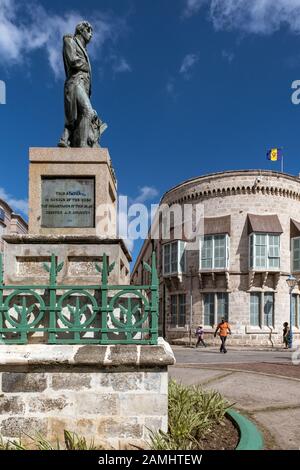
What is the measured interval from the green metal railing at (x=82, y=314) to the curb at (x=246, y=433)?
55.1 inches

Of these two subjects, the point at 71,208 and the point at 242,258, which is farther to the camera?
the point at 242,258

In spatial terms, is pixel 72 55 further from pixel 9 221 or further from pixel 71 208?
pixel 9 221

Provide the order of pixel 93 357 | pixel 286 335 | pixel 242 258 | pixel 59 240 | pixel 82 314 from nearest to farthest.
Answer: pixel 93 357 < pixel 82 314 < pixel 59 240 < pixel 286 335 < pixel 242 258

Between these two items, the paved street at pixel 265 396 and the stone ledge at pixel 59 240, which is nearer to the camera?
the paved street at pixel 265 396

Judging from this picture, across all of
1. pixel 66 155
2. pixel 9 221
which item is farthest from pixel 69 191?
pixel 9 221

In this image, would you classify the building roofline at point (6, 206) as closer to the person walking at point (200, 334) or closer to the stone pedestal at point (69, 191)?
the person walking at point (200, 334)

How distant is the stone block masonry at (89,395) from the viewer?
12.2 ft

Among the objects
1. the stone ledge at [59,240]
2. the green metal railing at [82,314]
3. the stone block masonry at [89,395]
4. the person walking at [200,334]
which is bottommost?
the person walking at [200,334]

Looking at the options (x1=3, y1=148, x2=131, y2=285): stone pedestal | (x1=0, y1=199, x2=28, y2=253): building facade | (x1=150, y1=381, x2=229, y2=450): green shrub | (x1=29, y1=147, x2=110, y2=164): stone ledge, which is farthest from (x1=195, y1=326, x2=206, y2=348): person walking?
(x1=0, y1=199, x2=28, y2=253): building facade

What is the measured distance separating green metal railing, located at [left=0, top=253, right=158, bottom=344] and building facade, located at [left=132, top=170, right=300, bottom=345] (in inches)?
742

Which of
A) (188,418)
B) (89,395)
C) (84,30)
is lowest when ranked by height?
(188,418)

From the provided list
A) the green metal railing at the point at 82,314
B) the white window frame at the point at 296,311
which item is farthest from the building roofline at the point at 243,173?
the green metal railing at the point at 82,314

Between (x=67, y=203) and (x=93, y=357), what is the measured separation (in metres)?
2.19

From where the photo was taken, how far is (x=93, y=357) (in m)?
3.73
